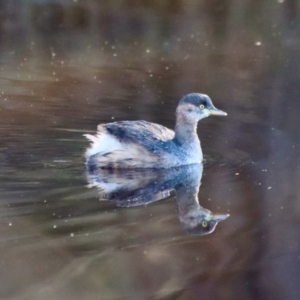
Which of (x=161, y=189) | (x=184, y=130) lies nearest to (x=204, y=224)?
(x=161, y=189)

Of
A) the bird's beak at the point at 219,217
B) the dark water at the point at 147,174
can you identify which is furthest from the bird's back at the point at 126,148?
the bird's beak at the point at 219,217

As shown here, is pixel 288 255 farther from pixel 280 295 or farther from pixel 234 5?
pixel 234 5

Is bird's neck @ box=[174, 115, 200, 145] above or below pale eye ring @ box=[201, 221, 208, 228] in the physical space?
above

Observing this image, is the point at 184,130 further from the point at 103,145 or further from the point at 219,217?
the point at 219,217

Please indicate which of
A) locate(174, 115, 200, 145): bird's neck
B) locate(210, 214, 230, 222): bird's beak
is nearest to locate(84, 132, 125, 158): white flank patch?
locate(174, 115, 200, 145): bird's neck

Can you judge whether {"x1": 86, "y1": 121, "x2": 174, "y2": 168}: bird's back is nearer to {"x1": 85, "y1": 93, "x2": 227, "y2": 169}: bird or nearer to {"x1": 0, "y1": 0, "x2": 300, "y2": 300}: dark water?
{"x1": 85, "y1": 93, "x2": 227, "y2": 169}: bird
